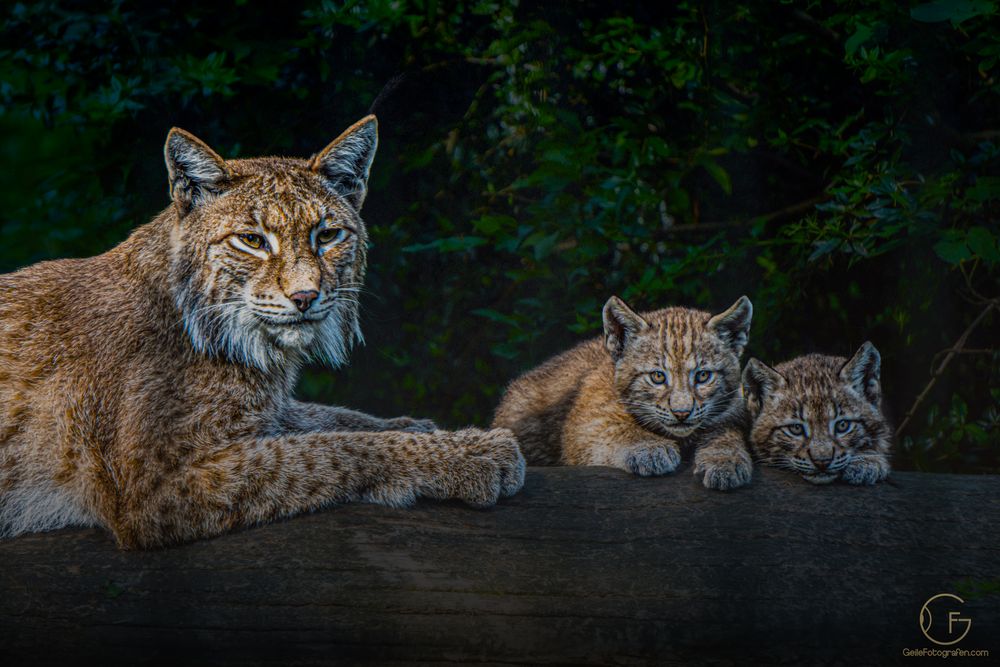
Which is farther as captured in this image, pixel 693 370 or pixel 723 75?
pixel 723 75

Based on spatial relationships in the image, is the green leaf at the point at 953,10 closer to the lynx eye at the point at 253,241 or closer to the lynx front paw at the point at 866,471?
the lynx front paw at the point at 866,471

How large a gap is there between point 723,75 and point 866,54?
80 cm

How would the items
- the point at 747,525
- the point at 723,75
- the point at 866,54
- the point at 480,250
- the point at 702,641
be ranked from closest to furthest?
the point at 702,641 < the point at 747,525 < the point at 866,54 < the point at 723,75 < the point at 480,250

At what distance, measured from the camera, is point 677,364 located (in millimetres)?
5457

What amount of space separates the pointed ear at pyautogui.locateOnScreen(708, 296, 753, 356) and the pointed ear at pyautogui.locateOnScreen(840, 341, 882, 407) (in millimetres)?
572

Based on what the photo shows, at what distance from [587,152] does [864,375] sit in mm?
1804

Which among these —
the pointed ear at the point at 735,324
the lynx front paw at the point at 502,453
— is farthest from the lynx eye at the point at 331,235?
the pointed ear at the point at 735,324

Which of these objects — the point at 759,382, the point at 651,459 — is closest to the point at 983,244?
the point at 759,382

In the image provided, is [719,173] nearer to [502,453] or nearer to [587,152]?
[587,152]

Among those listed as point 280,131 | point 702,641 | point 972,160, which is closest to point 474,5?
point 280,131

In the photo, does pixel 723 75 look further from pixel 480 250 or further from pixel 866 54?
pixel 480 250

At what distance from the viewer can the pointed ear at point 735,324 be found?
5402 mm

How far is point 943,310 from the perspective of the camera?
5902 mm

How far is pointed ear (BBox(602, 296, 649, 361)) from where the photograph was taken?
5488 mm
